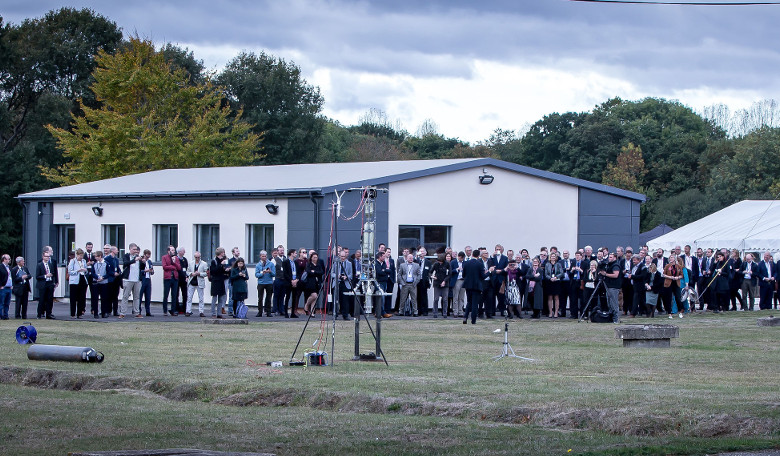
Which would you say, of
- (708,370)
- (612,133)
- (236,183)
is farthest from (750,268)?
(612,133)

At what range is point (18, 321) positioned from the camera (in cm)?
2595

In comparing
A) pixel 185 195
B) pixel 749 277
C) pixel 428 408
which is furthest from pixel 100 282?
pixel 749 277

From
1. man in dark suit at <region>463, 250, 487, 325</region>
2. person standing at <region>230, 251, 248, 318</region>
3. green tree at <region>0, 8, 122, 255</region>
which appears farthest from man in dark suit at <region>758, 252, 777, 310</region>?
green tree at <region>0, 8, 122, 255</region>

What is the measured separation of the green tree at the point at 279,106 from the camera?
2785 inches

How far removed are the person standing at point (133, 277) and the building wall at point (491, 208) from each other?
7.53 m

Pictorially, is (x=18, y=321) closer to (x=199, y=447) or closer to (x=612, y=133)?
(x=199, y=447)

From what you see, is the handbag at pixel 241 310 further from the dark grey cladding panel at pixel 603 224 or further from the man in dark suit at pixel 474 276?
the dark grey cladding panel at pixel 603 224

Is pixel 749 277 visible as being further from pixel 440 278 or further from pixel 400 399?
pixel 400 399

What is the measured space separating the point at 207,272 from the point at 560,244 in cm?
1247

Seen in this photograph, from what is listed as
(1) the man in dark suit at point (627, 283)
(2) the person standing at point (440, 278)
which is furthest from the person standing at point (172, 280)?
(1) the man in dark suit at point (627, 283)

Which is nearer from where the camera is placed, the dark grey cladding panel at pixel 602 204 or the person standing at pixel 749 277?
the person standing at pixel 749 277

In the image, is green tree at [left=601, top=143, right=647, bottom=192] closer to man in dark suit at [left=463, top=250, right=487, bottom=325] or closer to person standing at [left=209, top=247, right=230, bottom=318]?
person standing at [left=209, top=247, right=230, bottom=318]

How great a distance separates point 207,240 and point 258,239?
232 centimetres

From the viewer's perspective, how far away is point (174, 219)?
35.3 meters
